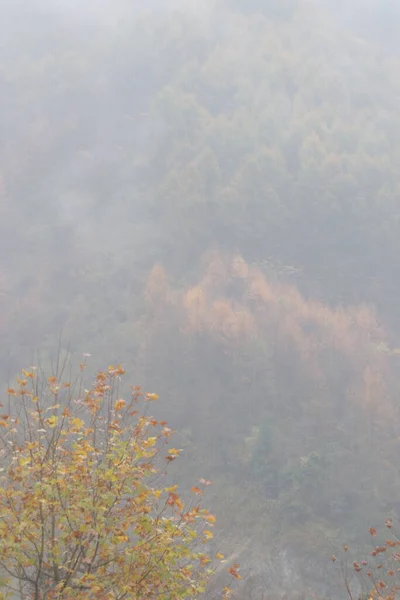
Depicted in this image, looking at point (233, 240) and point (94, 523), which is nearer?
point (94, 523)

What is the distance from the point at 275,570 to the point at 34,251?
81.5 feet

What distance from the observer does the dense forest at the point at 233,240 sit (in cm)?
2227

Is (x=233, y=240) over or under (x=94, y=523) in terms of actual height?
over

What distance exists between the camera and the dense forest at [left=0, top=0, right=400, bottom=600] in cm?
2227

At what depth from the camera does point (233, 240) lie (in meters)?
34.5

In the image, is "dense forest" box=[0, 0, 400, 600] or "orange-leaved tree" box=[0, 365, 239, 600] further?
"dense forest" box=[0, 0, 400, 600]

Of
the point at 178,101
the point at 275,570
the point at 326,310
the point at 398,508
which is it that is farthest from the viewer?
the point at 178,101

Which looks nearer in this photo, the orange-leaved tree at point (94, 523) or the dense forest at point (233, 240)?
the orange-leaved tree at point (94, 523)

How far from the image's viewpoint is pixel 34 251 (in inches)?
1422

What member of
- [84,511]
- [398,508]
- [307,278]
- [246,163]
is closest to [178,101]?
[246,163]

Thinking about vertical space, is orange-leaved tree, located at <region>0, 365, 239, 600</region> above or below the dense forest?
below

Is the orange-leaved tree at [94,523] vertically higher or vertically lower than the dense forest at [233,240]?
lower

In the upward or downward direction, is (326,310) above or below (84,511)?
above

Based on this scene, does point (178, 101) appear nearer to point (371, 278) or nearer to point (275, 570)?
point (371, 278)
